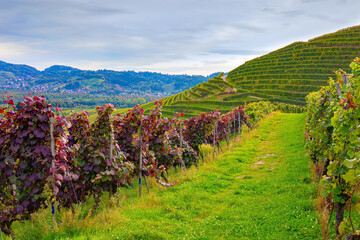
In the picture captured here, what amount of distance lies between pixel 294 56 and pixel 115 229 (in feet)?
269

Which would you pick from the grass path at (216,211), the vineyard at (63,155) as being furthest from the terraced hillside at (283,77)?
the vineyard at (63,155)

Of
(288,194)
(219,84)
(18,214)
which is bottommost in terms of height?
(288,194)

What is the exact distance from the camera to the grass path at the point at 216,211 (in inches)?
204

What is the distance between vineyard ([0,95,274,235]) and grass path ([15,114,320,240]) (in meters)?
0.69

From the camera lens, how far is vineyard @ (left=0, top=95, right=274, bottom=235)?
5238 mm

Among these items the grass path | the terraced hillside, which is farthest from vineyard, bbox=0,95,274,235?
the terraced hillside

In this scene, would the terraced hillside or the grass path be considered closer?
the grass path

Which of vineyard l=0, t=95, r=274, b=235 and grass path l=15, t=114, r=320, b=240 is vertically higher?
vineyard l=0, t=95, r=274, b=235

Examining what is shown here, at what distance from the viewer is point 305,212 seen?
5.85 metres

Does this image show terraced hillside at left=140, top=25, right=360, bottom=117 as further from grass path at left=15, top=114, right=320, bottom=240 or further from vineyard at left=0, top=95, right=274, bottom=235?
vineyard at left=0, top=95, right=274, bottom=235

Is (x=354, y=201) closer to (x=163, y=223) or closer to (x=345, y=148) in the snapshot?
(x=345, y=148)

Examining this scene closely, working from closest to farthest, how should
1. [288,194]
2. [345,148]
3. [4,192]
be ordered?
[345,148]
[4,192]
[288,194]

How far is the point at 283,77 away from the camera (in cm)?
6594

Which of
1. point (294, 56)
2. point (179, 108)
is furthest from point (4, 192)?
point (294, 56)
